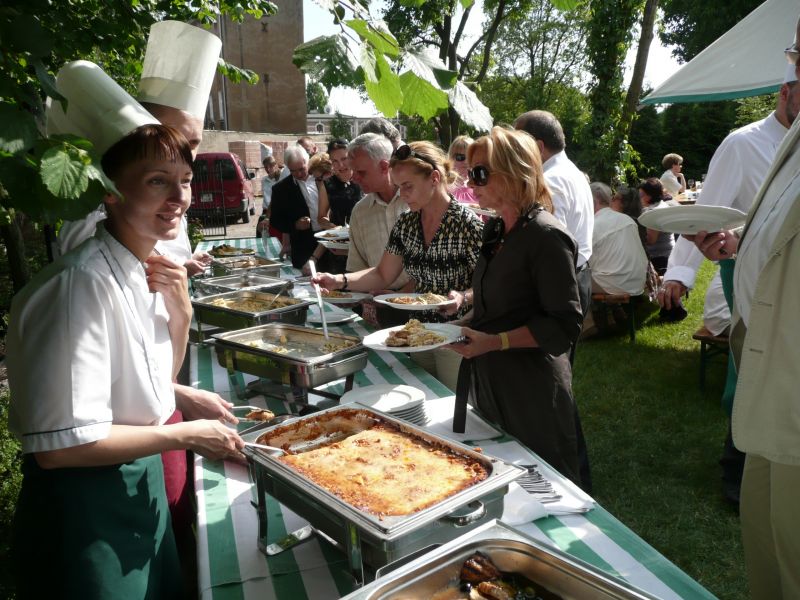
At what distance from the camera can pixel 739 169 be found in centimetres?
249

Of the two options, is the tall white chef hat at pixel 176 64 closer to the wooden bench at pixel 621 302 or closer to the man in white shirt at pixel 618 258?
the man in white shirt at pixel 618 258

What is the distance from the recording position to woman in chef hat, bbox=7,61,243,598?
965mm

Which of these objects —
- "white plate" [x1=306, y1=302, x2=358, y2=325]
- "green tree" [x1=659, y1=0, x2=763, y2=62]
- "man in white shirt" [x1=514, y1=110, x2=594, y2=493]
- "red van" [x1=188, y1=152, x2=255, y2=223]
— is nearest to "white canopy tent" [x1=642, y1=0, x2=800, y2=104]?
"man in white shirt" [x1=514, y1=110, x2=594, y2=493]

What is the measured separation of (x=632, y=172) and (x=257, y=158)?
57.4ft

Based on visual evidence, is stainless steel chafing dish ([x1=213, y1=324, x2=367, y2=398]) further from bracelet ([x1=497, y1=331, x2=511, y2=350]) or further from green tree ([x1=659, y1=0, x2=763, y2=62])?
green tree ([x1=659, y1=0, x2=763, y2=62])

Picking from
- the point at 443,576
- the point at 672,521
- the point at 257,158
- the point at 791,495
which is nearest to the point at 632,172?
the point at 672,521

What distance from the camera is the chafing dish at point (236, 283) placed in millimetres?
3112

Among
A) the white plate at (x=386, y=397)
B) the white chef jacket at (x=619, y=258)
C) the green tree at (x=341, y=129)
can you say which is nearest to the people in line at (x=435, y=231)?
the white plate at (x=386, y=397)

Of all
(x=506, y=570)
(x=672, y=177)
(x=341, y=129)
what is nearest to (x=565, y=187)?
(x=506, y=570)

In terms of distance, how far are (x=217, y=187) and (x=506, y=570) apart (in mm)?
13329

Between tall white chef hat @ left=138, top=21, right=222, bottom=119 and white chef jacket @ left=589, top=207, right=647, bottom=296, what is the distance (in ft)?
12.9

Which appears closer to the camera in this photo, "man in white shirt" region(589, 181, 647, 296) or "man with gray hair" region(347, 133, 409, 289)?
"man with gray hair" region(347, 133, 409, 289)

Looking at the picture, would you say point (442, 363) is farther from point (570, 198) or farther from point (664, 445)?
point (664, 445)

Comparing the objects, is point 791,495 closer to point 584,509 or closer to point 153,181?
point 584,509
